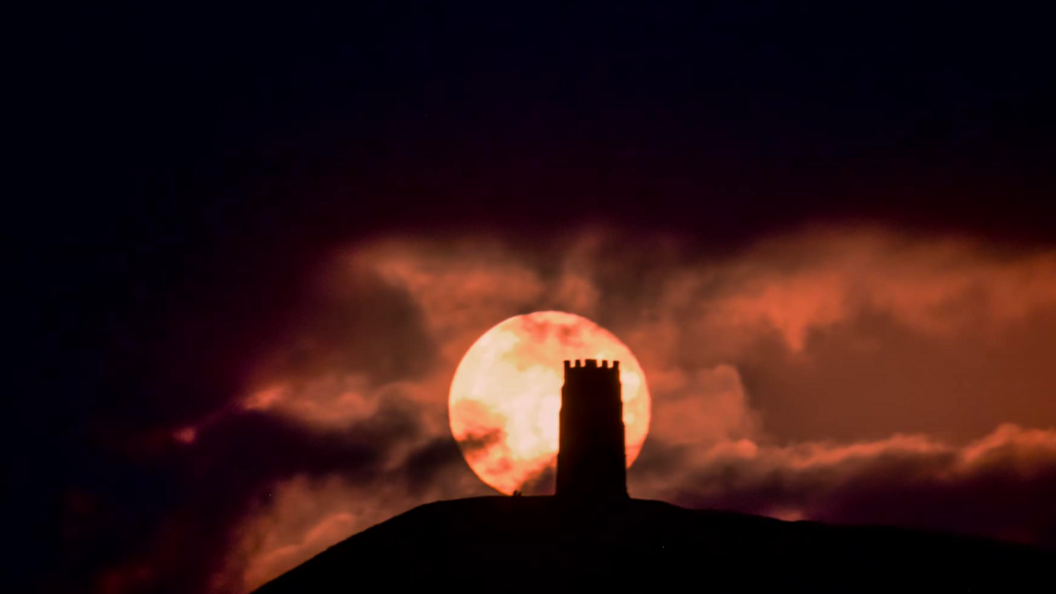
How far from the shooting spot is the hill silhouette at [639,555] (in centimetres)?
4681

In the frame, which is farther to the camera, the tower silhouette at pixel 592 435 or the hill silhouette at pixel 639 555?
the tower silhouette at pixel 592 435

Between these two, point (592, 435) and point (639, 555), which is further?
point (592, 435)

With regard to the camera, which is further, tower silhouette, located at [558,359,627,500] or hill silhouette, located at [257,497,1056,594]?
tower silhouette, located at [558,359,627,500]

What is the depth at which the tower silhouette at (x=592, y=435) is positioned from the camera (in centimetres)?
5822

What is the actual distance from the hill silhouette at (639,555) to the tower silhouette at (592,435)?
150cm

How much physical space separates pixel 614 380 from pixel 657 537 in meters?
12.3

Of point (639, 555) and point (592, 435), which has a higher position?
point (592, 435)

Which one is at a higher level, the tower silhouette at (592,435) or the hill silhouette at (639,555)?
the tower silhouette at (592,435)

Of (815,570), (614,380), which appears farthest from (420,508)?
(815,570)

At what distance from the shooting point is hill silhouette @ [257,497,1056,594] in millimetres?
46812

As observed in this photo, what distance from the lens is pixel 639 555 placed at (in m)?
49.3

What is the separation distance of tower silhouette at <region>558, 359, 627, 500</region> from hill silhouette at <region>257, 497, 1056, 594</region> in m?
1.50

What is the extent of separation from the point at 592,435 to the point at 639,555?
437 inches

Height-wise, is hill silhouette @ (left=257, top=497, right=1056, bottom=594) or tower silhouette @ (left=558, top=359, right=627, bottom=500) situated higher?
tower silhouette @ (left=558, top=359, right=627, bottom=500)
